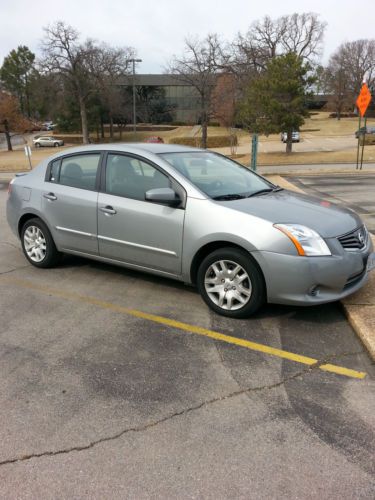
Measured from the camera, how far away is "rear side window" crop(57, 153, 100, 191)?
5160 millimetres

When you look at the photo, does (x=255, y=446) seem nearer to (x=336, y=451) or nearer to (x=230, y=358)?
(x=336, y=451)

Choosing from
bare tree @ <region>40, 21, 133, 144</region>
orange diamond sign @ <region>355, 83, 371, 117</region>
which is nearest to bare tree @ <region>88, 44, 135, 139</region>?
bare tree @ <region>40, 21, 133, 144</region>

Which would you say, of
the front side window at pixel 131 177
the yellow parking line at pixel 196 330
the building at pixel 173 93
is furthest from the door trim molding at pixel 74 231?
the building at pixel 173 93

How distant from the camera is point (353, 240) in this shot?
4.14 meters

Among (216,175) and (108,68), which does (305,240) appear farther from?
(108,68)

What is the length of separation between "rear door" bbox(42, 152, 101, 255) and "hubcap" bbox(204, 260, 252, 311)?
1.56 meters

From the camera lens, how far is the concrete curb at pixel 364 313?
370cm

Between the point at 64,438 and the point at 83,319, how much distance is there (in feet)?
5.77

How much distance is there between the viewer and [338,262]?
3.88m

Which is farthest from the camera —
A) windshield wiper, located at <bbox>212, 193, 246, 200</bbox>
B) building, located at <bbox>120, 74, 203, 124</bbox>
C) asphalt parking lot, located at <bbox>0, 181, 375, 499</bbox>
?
building, located at <bbox>120, 74, 203, 124</bbox>

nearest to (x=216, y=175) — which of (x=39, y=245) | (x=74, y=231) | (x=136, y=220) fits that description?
(x=136, y=220)

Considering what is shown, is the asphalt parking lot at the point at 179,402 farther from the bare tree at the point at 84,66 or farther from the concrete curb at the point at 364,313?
the bare tree at the point at 84,66

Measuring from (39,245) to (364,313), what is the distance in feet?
12.9

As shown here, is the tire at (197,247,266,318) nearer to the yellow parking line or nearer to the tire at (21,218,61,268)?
the yellow parking line
